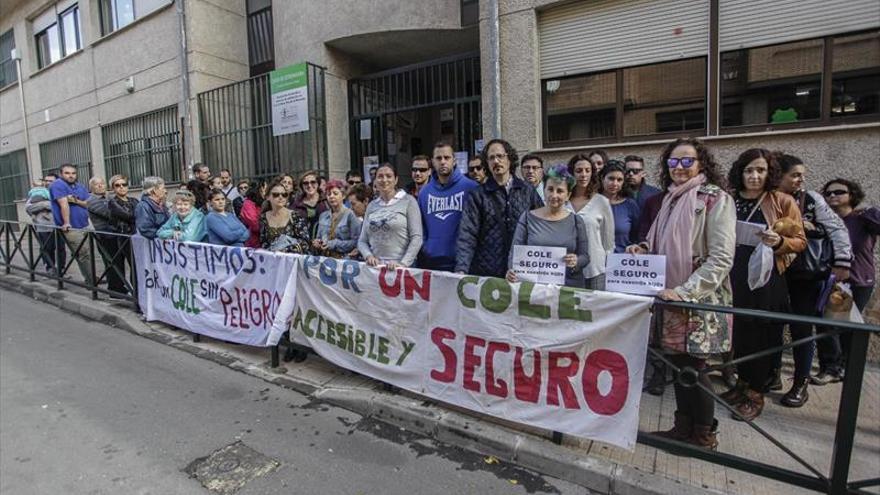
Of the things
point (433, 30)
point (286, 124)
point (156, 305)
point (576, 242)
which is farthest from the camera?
point (286, 124)

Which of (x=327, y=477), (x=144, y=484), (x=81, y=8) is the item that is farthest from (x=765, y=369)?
(x=81, y=8)

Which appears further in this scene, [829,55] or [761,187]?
[829,55]

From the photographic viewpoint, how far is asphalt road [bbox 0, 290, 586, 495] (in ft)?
9.23

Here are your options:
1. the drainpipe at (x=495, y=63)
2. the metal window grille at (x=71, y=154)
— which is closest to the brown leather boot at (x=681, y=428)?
the drainpipe at (x=495, y=63)

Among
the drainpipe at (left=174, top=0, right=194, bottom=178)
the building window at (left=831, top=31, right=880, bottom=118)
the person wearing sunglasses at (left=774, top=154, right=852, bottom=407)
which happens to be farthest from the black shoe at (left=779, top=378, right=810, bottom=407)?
the drainpipe at (left=174, top=0, right=194, bottom=178)

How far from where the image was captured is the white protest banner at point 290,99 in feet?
28.0

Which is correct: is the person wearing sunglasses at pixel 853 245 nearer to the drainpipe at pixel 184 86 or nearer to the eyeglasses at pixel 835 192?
the eyeglasses at pixel 835 192

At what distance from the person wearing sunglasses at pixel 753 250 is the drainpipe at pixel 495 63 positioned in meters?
3.60

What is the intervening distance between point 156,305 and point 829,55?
25.9 feet

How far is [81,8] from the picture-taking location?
41.1ft

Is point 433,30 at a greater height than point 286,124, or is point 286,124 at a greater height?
point 433,30

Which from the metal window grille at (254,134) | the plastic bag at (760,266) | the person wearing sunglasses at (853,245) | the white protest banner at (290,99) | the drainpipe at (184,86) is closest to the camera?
the plastic bag at (760,266)

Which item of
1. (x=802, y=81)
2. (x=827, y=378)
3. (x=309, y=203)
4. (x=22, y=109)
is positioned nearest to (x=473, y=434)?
(x=827, y=378)

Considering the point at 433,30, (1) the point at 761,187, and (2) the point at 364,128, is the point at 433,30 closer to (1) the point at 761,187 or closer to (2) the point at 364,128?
(2) the point at 364,128
